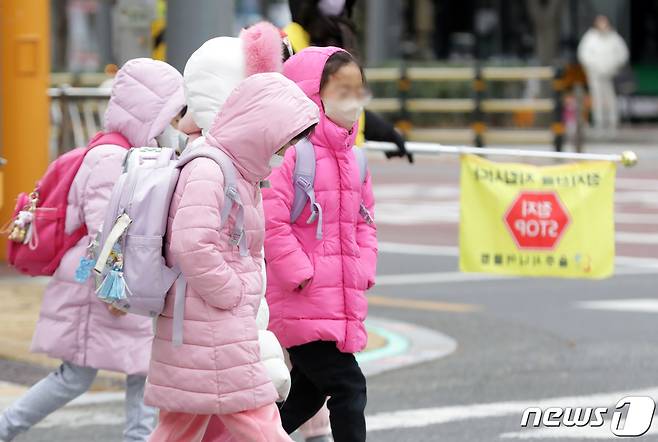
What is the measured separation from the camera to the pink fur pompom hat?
19.6 ft

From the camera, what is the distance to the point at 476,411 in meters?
8.23

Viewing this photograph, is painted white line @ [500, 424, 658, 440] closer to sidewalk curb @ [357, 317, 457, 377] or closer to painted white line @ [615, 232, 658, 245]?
sidewalk curb @ [357, 317, 457, 377]

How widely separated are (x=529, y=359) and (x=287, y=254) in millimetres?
3829

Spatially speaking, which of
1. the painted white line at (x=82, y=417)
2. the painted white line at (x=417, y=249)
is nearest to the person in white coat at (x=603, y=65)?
the painted white line at (x=417, y=249)

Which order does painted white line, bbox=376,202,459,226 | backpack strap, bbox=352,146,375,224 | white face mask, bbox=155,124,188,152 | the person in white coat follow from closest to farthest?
backpack strap, bbox=352,146,375,224, white face mask, bbox=155,124,188,152, painted white line, bbox=376,202,459,226, the person in white coat

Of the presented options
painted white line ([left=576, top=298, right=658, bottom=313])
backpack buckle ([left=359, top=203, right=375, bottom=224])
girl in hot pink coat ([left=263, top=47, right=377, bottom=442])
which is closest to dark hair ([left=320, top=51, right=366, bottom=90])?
girl in hot pink coat ([left=263, top=47, right=377, bottom=442])

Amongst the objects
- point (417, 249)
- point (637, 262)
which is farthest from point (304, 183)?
point (417, 249)

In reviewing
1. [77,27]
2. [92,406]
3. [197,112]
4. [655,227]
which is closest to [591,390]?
[92,406]

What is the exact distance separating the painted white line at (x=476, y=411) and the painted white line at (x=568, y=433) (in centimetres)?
31

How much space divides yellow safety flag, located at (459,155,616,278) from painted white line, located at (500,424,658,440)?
128 cm

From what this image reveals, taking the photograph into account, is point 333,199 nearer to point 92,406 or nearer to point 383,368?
point 92,406

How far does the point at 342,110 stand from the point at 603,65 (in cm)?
2351

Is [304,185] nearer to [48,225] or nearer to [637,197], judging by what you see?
[48,225]

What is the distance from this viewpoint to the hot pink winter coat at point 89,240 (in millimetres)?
6629
